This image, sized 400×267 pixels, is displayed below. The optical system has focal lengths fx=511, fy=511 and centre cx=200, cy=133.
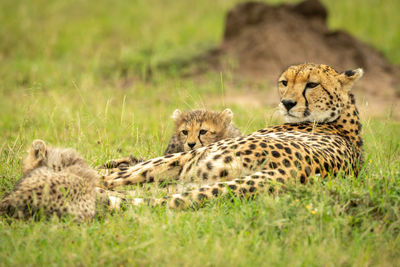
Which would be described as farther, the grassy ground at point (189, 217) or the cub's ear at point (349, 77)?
the cub's ear at point (349, 77)

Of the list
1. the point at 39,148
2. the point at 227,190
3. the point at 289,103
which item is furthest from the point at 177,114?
the point at 227,190

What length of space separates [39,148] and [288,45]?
23.3 feet

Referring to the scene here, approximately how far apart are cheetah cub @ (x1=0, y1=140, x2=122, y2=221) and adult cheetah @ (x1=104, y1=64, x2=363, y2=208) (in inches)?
16.4

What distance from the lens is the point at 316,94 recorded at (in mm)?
4383

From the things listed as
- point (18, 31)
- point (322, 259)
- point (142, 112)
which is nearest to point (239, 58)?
point (142, 112)

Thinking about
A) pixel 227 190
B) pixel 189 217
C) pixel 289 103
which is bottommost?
pixel 189 217

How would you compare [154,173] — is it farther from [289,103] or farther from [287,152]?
[289,103]

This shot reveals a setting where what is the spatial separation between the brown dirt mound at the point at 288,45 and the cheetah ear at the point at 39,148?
6.31 meters

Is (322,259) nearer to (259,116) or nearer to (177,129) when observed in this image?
(177,129)

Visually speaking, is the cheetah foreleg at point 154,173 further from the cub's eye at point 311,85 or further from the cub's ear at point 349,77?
the cub's ear at point 349,77

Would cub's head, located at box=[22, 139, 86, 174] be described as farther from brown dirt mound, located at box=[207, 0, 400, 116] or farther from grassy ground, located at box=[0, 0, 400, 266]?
brown dirt mound, located at box=[207, 0, 400, 116]

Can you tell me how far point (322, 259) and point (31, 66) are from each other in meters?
8.03

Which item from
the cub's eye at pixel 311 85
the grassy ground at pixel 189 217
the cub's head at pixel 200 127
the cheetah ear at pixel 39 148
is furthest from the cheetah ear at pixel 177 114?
the cheetah ear at pixel 39 148

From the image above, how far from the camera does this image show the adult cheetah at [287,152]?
11.0 feet
